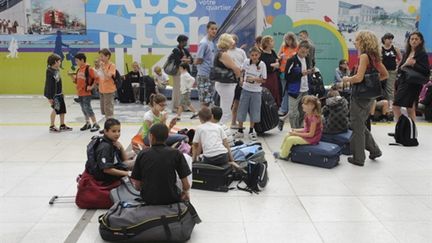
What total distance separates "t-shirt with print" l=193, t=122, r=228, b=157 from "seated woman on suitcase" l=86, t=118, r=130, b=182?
1.08 meters

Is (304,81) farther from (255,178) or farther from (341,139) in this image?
(255,178)

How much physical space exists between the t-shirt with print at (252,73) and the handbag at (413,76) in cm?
231

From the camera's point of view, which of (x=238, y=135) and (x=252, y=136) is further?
(x=238, y=135)

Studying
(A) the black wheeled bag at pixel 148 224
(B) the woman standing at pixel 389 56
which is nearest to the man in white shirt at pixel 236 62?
(B) the woman standing at pixel 389 56

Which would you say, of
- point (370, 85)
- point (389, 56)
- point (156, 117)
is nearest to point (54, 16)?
point (156, 117)

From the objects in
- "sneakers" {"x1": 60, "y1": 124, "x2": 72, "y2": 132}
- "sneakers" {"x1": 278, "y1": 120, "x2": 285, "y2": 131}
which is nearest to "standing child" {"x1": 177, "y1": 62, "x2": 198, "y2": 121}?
"sneakers" {"x1": 278, "y1": 120, "x2": 285, "y2": 131}

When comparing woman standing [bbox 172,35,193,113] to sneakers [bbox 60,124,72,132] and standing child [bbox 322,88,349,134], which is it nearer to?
sneakers [bbox 60,124,72,132]

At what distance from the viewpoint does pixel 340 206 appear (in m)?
5.34

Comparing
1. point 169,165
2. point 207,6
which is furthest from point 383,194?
point 207,6

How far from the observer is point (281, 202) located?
5457 millimetres

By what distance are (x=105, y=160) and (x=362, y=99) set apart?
363 centimetres

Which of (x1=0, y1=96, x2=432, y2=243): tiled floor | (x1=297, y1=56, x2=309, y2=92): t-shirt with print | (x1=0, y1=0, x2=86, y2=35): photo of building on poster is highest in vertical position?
(x1=0, y1=0, x2=86, y2=35): photo of building on poster

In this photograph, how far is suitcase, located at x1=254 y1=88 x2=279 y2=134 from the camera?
8617 millimetres

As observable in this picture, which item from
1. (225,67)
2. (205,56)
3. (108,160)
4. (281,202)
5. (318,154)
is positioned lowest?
(281,202)
